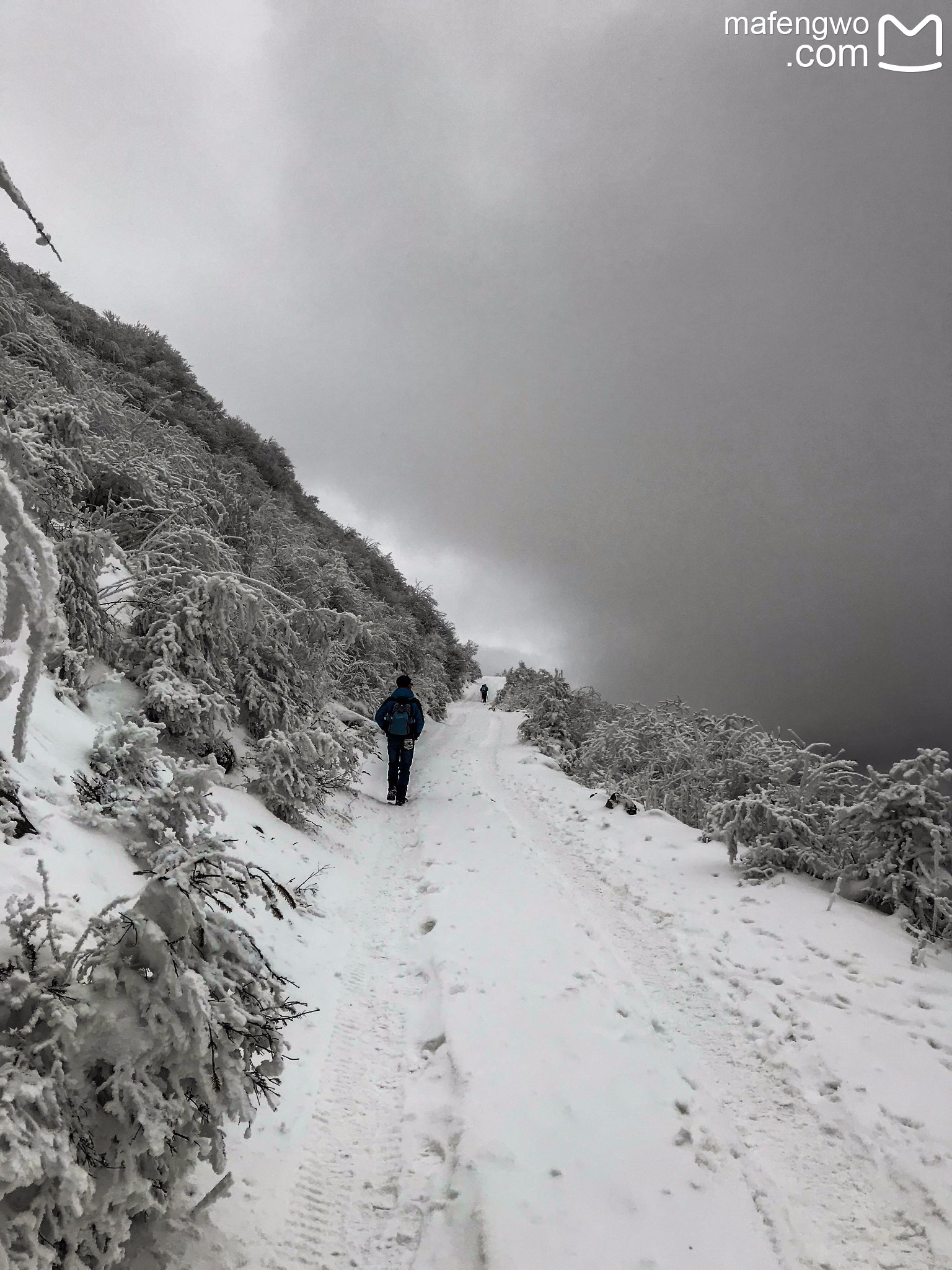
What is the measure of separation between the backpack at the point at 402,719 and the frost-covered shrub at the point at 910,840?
6605mm

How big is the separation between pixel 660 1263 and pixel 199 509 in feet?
31.9

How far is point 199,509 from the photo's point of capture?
31.2 feet

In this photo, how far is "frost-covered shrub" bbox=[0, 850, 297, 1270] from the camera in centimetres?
159

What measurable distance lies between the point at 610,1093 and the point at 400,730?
24.8 ft

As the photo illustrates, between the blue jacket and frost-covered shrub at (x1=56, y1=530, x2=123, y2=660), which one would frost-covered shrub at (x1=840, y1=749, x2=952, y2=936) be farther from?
frost-covered shrub at (x1=56, y1=530, x2=123, y2=660)

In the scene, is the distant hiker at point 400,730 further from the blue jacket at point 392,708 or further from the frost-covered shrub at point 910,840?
the frost-covered shrub at point 910,840

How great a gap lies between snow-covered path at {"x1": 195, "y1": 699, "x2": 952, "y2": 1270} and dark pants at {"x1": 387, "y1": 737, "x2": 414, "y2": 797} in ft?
14.7

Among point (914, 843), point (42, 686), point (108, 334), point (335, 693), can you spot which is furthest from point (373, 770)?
point (108, 334)

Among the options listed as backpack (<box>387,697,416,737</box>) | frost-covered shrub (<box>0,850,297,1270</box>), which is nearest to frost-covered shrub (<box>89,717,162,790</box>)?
frost-covered shrub (<box>0,850,297,1270</box>)

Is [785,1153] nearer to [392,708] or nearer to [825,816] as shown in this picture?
[825,816]

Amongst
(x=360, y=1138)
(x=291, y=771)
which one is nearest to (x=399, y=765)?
(x=291, y=771)

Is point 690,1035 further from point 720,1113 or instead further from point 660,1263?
point 660,1263

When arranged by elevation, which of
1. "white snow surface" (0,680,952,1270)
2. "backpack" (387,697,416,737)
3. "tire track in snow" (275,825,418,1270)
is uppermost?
"backpack" (387,697,416,737)

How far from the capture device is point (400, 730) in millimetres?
10562
